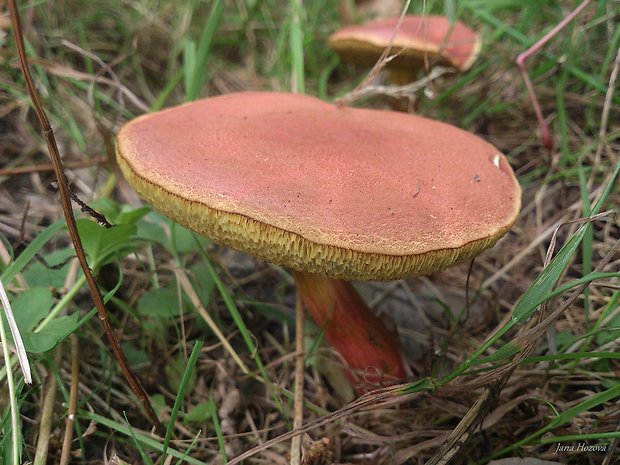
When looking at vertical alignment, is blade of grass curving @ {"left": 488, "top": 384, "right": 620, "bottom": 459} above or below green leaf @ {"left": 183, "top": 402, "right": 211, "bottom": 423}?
above

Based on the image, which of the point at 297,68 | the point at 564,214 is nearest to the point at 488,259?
the point at 564,214

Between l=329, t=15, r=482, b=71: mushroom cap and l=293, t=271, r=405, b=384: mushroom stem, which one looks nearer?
l=293, t=271, r=405, b=384: mushroom stem

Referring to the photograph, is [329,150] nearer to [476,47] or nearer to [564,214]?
[564,214]

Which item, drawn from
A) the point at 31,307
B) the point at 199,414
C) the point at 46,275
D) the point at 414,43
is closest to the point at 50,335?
the point at 31,307

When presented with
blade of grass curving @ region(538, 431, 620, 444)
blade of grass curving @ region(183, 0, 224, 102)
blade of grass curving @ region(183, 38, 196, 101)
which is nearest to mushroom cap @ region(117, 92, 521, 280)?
blade of grass curving @ region(538, 431, 620, 444)

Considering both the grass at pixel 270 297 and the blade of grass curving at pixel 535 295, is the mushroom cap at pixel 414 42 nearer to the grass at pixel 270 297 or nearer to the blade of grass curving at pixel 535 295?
the grass at pixel 270 297

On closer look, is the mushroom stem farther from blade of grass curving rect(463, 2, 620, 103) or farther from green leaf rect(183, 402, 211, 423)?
blade of grass curving rect(463, 2, 620, 103)

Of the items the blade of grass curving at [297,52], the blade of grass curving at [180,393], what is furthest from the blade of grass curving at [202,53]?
the blade of grass curving at [180,393]
